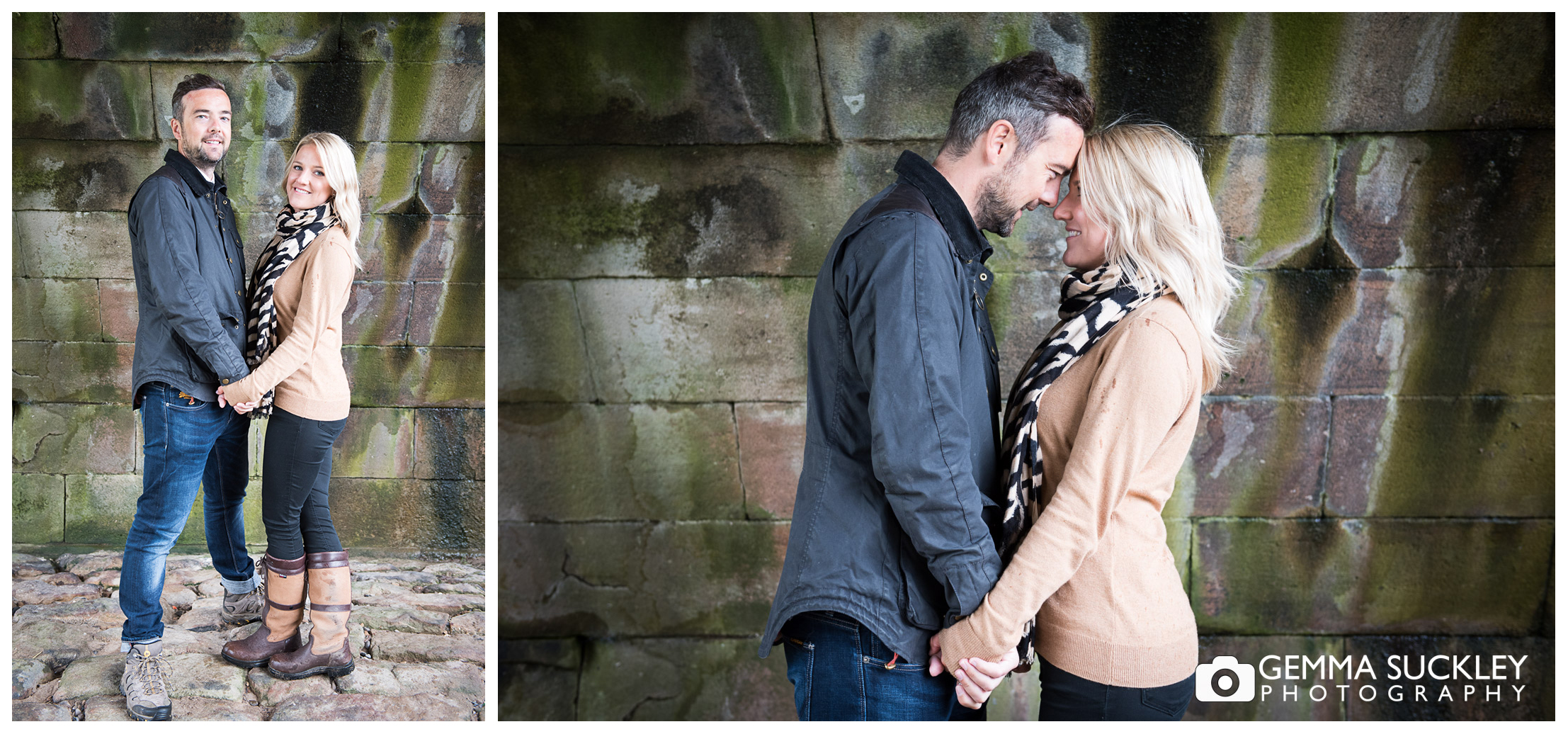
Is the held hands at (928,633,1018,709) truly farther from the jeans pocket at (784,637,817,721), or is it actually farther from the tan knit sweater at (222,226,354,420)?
the tan knit sweater at (222,226,354,420)

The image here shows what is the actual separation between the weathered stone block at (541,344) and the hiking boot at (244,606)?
1046mm

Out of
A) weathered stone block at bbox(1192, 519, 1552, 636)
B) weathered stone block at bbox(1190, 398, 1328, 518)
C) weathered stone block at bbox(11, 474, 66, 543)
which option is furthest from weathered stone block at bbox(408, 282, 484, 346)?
weathered stone block at bbox(1192, 519, 1552, 636)

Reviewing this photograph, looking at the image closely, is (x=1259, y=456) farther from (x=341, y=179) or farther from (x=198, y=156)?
(x=198, y=156)

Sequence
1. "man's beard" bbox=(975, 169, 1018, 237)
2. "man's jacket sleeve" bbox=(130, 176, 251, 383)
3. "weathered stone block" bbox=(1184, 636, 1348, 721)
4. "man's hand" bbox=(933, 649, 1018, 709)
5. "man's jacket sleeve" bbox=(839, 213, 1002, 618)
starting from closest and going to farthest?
"man's jacket sleeve" bbox=(839, 213, 1002, 618) → "man's hand" bbox=(933, 649, 1018, 709) → "man's beard" bbox=(975, 169, 1018, 237) → "man's jacket sleeve" bbox=(130, 176, 251, 383) → "weathered stone block" bbox=(1184, 636, 1348, 721)

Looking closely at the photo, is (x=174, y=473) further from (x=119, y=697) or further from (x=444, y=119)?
(x=444, y=119)

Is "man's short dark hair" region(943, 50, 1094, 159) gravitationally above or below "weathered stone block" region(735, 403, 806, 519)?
above

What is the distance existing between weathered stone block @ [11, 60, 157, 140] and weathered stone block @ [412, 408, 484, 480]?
1025 millimetres

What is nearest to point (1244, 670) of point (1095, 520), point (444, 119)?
point (1095, 520)

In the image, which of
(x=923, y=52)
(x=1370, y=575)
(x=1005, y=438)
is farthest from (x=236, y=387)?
(x=1370, y=575)

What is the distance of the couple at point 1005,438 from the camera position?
159 centimetres

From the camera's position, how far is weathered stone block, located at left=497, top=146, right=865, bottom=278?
10.1 feet

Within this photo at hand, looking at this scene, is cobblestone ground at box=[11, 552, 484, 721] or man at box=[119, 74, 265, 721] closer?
man at box=[119, 74, 265, 721]

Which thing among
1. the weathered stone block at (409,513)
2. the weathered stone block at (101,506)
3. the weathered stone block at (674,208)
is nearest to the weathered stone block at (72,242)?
the weathered stone block at (101,506)

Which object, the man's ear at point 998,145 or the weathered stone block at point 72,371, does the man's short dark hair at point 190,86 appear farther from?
the man's ear at point 998,145
